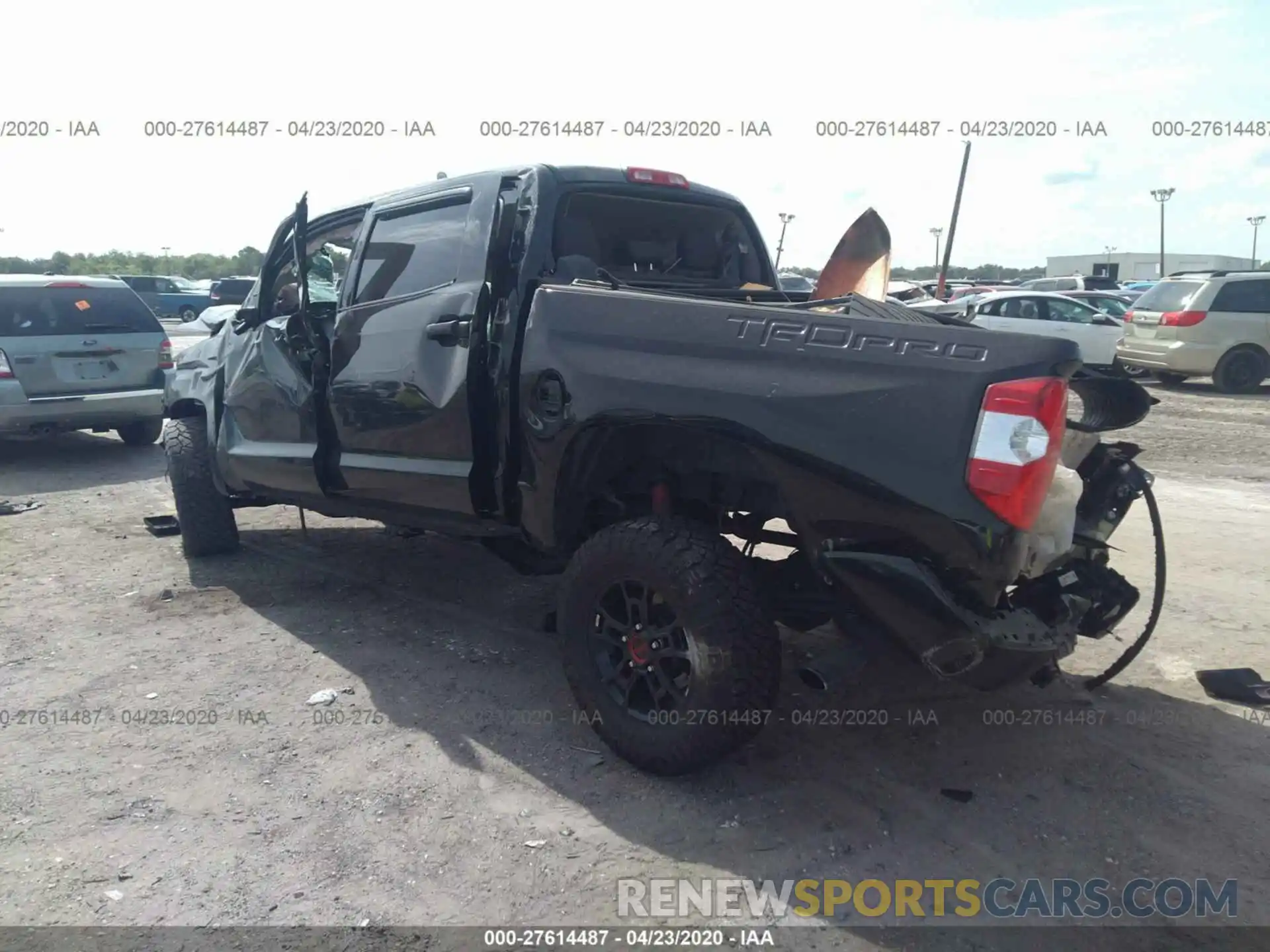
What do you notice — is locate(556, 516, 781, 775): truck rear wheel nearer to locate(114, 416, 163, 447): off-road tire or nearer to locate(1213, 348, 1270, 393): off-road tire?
locate(114, 416, 163, 447): off-road tire

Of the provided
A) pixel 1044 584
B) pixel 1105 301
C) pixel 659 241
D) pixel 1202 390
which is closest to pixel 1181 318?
pixel 1202 390

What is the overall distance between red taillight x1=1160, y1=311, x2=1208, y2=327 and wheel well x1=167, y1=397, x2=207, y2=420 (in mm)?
12982

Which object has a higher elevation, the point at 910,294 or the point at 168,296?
the point at 910,294

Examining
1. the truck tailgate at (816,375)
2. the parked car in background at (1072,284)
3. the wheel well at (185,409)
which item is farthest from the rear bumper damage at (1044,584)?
the parked car in background at (1072,284)

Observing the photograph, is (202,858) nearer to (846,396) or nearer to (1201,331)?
(846,396)

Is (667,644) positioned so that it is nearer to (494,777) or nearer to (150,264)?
(494,777)

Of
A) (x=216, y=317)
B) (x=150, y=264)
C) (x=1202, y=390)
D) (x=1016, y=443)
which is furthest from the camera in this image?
(x=150, y=264)

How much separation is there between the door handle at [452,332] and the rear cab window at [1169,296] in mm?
13088

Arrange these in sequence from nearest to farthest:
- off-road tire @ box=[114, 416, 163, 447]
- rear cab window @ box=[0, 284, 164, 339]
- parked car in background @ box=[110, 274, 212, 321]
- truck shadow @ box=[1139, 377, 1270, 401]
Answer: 1. rear cab window @ box=[0, 284, 164, 339]
2. off-road tire @ box=[114, 416, 163, 447]
3. truck shadow @ box=[1139, 377, 1270, 401]
4. parked car in background @ box=[110, 274, 212, 321]

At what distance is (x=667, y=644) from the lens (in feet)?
10.6

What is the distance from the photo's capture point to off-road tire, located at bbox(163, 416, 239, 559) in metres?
5.77

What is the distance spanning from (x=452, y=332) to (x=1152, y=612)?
3.03 m

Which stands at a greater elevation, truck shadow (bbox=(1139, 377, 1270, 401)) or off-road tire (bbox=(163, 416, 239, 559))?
off-road tire (bbox=(163, 416, 239, 559))

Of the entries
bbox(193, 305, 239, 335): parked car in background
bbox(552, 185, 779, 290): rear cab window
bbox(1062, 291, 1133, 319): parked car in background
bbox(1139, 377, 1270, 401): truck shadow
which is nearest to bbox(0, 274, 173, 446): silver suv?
bbox(193, 305, 239, 335): parked car in background
